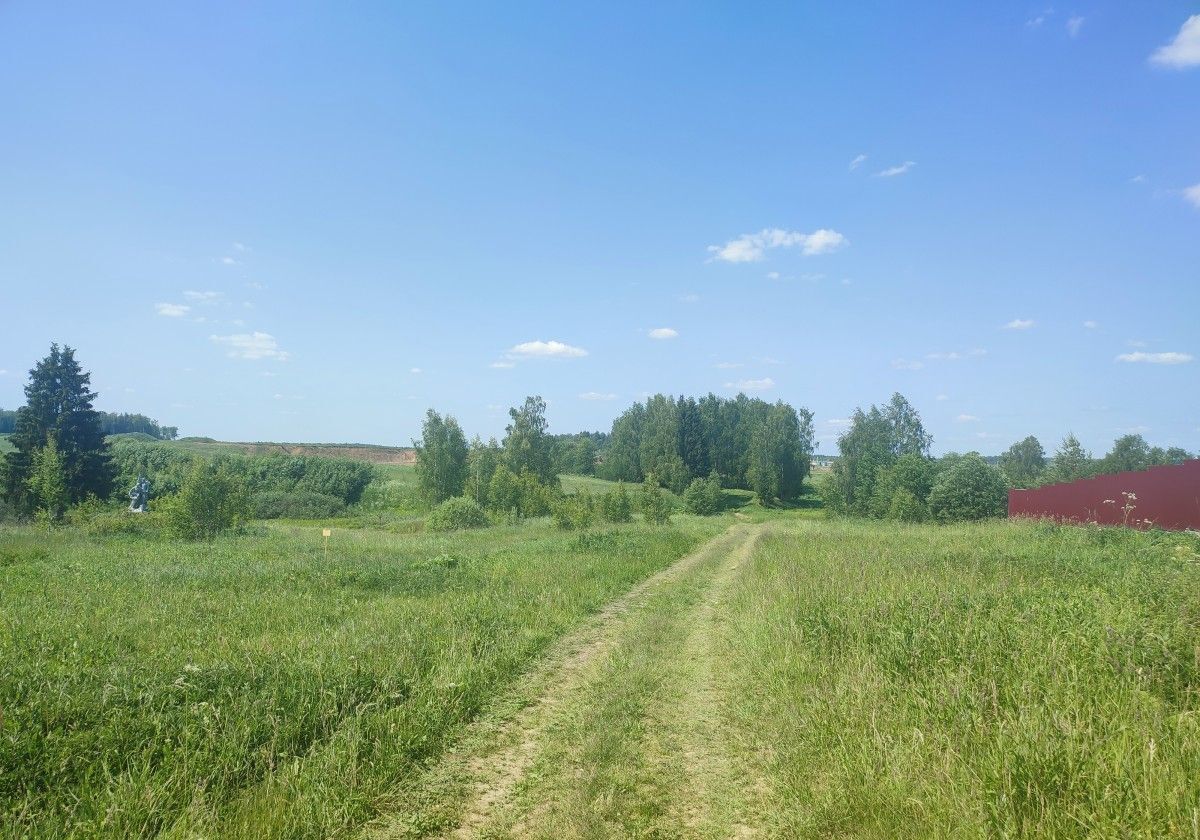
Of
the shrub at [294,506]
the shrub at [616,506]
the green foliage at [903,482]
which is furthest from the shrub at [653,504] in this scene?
the shrub at [294,506]

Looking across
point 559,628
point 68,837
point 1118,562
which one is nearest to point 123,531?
point 559,628

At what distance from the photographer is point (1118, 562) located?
11289 millimetres

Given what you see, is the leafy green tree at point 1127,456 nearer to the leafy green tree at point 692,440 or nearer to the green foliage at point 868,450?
the green foliage at point 868,450

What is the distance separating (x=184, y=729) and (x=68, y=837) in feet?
3.72

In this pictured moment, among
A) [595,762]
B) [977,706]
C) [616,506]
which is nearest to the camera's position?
[977,706]

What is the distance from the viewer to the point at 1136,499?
22234 millimetres

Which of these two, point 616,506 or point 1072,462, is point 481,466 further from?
point 1072,462

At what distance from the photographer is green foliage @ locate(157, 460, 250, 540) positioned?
91.6 feet

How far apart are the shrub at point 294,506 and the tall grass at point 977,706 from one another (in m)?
65.6

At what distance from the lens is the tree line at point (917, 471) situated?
54.9 metres

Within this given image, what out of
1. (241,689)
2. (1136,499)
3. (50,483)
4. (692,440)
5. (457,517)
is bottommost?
(457,517)

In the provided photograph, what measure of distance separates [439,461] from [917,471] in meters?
49.5

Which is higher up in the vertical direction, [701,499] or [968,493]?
[968,493]

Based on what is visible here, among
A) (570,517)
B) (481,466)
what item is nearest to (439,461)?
(481,466)
